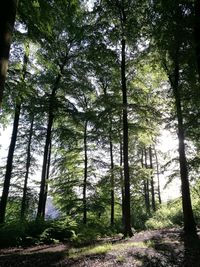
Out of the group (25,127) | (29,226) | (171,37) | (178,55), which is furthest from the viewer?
(25,127)

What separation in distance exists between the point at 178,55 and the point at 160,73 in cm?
758

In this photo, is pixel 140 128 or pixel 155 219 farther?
pixel 155 219

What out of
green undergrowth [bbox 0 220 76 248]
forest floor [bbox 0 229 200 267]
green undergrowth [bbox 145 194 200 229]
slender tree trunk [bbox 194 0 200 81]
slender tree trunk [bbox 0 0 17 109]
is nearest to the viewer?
slender tree trunk [bbox 0 0 17 109]

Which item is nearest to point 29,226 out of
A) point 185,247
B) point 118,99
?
point 185,247

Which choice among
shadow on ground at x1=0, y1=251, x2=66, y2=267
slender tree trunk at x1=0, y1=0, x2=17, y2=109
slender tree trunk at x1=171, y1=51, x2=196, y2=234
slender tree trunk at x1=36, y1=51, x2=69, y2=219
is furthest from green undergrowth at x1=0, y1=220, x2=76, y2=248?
slender tree trunk at x1=0, y1=0, x2=17, y2=109

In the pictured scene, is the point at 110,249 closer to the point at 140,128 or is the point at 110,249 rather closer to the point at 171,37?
the point at 171,37

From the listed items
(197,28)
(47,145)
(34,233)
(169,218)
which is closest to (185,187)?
(34,233)

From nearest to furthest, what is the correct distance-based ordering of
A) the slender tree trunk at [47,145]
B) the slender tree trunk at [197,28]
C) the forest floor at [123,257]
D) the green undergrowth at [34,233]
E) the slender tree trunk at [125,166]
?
the forest floor at [123,257] < the slender tree trunk at [197,28] < the green undergrowth at [34,233] < the slender tree trunk at [125,166] < the slender tree trunk at [47,145]

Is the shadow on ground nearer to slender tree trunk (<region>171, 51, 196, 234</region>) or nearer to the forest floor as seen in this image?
the forest floor

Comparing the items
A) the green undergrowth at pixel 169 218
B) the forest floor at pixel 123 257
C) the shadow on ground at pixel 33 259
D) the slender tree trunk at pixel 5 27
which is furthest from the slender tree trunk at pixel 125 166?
the slender tree trunk at pixel 5 27

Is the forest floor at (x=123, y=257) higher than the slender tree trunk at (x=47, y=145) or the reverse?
the reverse

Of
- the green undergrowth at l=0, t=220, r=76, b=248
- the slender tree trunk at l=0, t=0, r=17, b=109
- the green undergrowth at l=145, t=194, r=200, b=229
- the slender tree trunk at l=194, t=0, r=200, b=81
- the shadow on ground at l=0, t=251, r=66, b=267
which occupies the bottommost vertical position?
the shadow on ground at l=0, t=251, r=66, b=267

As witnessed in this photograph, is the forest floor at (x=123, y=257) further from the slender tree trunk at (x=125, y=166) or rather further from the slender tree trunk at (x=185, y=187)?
the slender tree trunk at (x=185, y=187)

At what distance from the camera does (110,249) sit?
8359 millimetres
